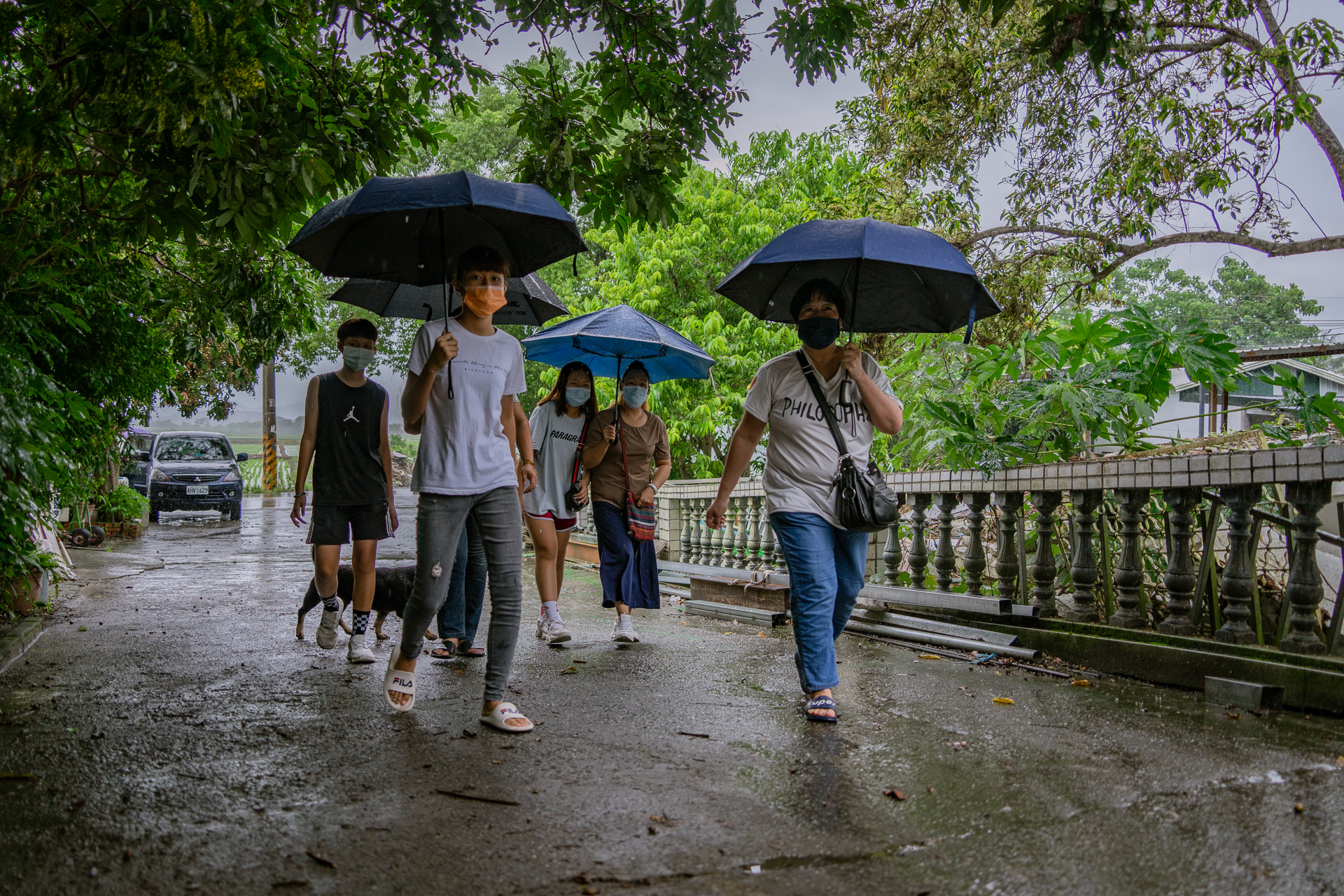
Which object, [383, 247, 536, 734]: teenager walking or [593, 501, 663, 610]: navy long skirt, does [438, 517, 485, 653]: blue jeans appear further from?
[383, 247, 536, 734]: teenager walking

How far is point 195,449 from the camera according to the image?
22.1m

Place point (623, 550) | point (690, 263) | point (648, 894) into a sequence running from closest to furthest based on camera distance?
1. point (648, 894)
2. point (623, 550)
3. point (690, 263)

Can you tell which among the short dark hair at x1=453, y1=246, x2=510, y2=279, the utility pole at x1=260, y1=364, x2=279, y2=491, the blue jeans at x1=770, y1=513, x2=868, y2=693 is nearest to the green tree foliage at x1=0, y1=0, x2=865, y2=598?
the short dark hair at x1=453, y1=246, x2=510, y2=279

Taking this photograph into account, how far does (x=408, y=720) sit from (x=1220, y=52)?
10.4 meters

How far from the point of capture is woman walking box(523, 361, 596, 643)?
6.60m

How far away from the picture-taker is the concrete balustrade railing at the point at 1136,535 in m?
4.94

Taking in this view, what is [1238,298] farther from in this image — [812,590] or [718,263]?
[812,590]

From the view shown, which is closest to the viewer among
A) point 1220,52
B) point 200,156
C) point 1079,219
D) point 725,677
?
point 200,156

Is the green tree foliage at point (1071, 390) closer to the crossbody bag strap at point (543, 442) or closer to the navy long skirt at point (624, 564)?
the navy long skirt at point (624, 564)

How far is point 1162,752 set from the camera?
13.0 feet

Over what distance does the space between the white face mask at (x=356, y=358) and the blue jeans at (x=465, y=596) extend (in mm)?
1153

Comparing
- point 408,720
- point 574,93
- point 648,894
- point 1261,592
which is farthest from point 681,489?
point 648,894

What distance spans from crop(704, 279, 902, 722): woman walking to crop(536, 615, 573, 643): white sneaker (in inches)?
74.1

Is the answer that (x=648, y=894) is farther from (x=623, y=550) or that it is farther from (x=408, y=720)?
(x=623, y=550)
